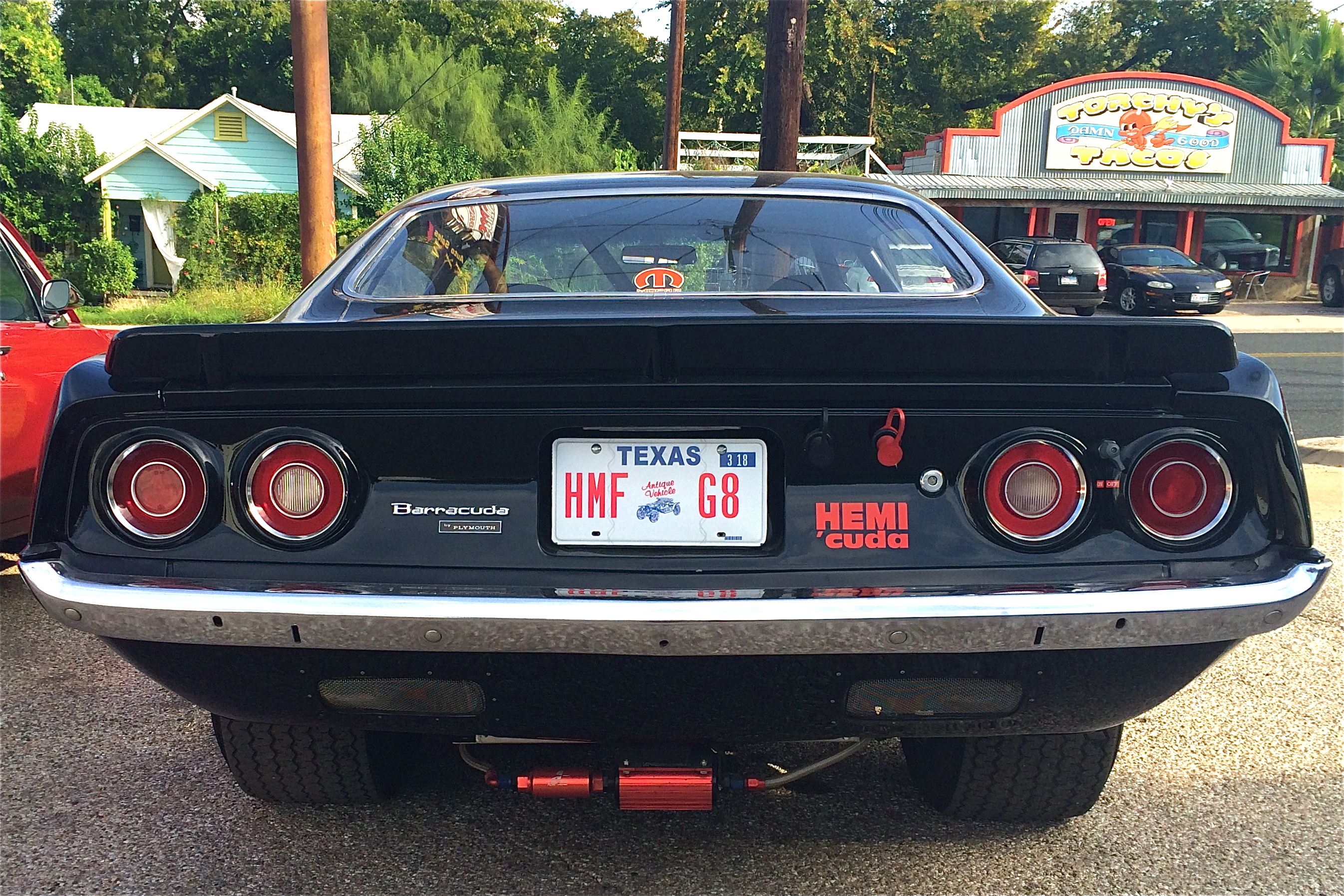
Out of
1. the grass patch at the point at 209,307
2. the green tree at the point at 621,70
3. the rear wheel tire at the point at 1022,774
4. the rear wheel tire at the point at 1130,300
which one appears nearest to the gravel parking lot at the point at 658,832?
the rear wheel tire at the point at 1022,774

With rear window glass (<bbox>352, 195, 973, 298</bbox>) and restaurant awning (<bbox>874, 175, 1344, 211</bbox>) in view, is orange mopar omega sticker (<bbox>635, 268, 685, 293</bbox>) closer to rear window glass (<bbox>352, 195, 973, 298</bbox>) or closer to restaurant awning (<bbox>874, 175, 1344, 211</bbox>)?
rear window glass (<bbox>352, 195, 973, 298</bbox>)

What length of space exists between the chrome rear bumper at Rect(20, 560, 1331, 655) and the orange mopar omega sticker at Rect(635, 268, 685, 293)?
4.17 feet

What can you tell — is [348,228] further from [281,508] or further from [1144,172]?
[281,508]

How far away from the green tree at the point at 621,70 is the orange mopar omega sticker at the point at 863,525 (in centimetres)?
4502

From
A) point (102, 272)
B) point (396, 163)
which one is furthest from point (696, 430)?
point (102, 272)

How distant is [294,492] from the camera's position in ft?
7.15

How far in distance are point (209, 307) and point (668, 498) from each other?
22.5 m

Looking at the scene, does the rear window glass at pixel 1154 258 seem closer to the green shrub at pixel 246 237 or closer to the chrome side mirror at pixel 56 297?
the green shrub at pixel 246 237

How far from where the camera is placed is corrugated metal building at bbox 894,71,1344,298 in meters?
31.8

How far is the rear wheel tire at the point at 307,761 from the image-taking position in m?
2.67

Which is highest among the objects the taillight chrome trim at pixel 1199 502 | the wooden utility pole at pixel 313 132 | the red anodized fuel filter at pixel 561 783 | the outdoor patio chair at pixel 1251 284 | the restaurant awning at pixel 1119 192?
the restaurant awning at pixel 1119 192

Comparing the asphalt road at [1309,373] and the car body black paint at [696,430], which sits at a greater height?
the car body black paint at [696,430]

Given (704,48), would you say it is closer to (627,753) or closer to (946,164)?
(946,164)

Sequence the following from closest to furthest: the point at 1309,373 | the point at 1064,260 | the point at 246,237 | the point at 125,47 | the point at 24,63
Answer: the point at 1309,373 → the point at 1064,260 → the point at 246,237 → the point at 24,63 → the point at 125,47
